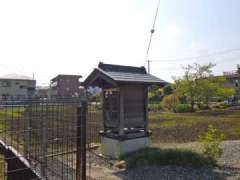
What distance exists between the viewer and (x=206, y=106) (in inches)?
817

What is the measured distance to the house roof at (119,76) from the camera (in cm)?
473

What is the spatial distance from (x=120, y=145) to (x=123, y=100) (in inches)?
39.4

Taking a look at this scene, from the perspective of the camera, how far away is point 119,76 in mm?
4891

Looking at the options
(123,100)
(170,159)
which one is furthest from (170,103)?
(170,159)

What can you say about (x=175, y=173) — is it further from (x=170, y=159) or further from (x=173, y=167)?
(x=170, y=159)

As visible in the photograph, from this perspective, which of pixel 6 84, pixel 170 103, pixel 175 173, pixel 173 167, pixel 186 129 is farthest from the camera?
pixel 6 84

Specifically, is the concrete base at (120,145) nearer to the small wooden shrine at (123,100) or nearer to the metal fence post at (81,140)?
the small wooden shrine at (123,100)

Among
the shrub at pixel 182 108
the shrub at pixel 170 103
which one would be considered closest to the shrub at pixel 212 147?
the shrub at pixel 182 108

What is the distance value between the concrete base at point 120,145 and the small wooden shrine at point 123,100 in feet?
0.18

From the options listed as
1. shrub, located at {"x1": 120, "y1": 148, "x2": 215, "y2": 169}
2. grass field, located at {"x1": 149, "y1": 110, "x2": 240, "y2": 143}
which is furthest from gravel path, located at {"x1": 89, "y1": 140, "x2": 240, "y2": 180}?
grass field, located at {"x1": 149, "y1": 110, "x2": 240, "y2": 143}

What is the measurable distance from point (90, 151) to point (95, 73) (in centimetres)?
203

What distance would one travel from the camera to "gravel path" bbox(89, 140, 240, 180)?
11.4 feet

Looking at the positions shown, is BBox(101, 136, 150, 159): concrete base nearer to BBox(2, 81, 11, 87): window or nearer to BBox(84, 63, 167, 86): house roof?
BBox(84, 63, 167, 86): house roof

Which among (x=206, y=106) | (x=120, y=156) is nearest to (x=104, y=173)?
(x=120, y=156)
